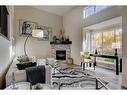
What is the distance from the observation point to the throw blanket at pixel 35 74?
7.50ft

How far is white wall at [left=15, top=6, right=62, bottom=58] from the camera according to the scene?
25.9 feet

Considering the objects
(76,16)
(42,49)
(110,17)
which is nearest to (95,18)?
(110,17)

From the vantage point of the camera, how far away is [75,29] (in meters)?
8.12

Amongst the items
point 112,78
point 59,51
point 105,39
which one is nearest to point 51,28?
point 59,51

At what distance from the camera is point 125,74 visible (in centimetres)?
354

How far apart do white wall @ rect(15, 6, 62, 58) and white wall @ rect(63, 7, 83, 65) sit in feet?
2.82

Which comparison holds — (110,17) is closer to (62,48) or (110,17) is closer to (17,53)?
(62,48)

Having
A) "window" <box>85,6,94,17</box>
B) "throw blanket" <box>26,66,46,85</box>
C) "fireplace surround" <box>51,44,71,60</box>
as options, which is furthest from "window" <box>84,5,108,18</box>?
"throw blanket" <box>26,66,46,85</box>

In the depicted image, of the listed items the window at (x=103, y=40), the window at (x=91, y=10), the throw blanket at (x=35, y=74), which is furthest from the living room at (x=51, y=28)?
the throw blanket at (x=35, y=74)

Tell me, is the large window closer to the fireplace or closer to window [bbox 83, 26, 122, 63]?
window [bbox 83, 26, 122, 63]

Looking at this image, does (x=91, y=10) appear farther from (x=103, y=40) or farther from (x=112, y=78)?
(x=112, y=78)
